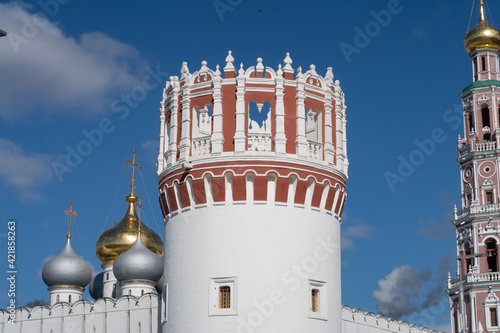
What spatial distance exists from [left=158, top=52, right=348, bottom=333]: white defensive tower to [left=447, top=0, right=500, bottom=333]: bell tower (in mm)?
28048

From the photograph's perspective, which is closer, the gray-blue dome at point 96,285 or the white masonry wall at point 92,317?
the white masonry wall at point 92,317

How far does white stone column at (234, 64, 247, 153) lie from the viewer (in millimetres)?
27250

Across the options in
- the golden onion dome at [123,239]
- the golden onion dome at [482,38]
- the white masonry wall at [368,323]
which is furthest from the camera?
the golden onion dome at [482,38]

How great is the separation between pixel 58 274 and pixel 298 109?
19.5 metres

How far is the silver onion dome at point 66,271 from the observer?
4272cm

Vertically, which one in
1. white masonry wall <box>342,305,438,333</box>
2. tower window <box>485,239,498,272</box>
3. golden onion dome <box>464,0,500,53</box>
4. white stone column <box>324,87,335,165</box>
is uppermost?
golden onion dome <box>464,0,500,53</box>

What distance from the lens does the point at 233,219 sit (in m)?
26.8

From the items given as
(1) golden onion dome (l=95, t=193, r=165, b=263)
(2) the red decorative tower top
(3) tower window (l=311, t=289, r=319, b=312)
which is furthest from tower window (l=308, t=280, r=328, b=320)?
(1) golden onion dome (l=95, t=193, r=165, b=263)

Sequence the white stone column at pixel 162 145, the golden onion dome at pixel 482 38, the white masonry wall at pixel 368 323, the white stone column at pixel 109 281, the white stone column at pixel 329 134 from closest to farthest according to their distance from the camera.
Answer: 1. the white stone column at pixel 329 134
2. the white stone column at pixel 162 145
3. the white masonry wall at pixel 368 323
4. the white stone column at pixel 109 281
5. the golden onion dome at pixel 482 38

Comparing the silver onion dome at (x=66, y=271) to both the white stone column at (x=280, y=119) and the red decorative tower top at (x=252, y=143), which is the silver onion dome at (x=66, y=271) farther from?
the white stone column at (x=280, y=119)

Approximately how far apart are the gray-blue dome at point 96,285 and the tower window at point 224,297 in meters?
21.5

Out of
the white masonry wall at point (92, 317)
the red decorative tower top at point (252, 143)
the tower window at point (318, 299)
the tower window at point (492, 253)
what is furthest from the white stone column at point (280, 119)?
the tower window at point (492, 253)

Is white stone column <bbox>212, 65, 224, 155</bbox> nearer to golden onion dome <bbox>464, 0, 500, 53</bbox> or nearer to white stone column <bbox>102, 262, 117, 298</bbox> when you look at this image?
white stone column <bbox>102, 262, 117, 298</bbox>

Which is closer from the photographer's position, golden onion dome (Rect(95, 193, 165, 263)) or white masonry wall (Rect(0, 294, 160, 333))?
white masonry wall (Rect(0, 294, 160, 333))
